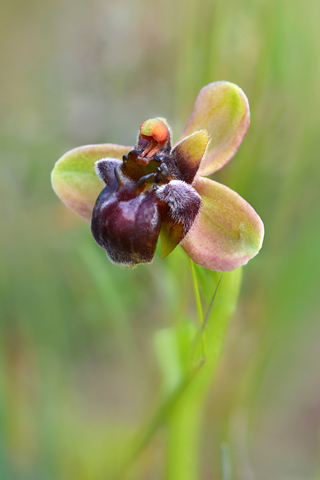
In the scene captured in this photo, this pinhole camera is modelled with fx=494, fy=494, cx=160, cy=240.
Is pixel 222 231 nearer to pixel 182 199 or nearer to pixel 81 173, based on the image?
pixel 182 199

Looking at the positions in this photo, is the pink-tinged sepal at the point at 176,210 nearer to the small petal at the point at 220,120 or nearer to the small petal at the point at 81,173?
the small petal at the point at 220,120

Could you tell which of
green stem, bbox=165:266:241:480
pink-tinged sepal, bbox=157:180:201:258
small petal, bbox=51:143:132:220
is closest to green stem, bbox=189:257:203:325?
green stem, bbox=165:266:241:480

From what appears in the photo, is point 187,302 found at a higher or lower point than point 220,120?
lower

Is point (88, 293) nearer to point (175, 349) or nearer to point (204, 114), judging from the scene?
point (175, 349)

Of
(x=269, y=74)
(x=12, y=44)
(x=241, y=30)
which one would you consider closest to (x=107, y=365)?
(x=269, y=74)

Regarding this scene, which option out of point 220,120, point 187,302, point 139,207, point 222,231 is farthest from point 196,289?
point 187,302

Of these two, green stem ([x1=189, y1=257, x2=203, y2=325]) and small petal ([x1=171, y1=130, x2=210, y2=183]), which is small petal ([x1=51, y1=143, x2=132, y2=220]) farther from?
green stem ([x1=189, y1=257, x2=203, y2=325])

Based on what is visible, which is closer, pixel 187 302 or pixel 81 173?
pixel 81 173
